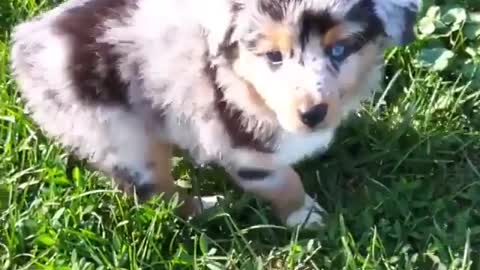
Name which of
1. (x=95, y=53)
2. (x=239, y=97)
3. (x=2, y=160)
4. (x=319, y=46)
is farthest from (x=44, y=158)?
(x=319, y=46)

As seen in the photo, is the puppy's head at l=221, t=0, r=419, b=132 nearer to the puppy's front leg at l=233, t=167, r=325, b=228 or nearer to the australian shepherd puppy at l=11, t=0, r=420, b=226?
the australian shepherd puppy at l=11, t=0, r=420, b=226

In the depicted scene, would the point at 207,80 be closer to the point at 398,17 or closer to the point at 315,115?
the point at 315,115

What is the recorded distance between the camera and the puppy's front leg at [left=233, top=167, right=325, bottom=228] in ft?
10.6

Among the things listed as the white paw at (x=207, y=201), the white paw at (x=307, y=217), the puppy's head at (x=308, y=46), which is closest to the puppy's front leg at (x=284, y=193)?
the white paw at (x=307, y=217)

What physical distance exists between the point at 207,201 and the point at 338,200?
0.44 m

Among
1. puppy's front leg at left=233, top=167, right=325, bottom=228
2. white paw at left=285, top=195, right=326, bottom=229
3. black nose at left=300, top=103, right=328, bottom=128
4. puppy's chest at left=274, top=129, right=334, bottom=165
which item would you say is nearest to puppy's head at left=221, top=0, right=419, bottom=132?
black nose at left=300, top=103, right=328, bottom=128

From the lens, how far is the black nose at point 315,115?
9.08 feet

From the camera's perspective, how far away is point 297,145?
317cm

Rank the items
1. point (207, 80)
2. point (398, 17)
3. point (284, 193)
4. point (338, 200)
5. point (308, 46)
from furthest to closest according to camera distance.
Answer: point (338, 200) → point (284, 193) → point (207, 80) → point (398, 17) → point (308, 46)

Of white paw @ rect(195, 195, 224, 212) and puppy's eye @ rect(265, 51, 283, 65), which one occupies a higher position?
puppy's eye @ rect(265, 51, 283, 65)

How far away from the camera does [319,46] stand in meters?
2.75

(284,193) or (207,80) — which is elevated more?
(207,80)

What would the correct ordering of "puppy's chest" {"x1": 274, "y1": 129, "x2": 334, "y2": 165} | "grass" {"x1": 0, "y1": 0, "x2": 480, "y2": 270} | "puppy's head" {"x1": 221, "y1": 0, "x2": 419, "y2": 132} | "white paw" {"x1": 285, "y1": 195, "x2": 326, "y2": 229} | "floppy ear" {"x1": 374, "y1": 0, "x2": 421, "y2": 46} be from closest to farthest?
"puppy's head" {"x1": 221, "y1": 0, "x2": 419, "y2": 132} → "floppy ear" {"x1": 374, "y1": 0, "x2": 421, "y2": 46} → "puppy's chest" {"x1": 274, "y1": 129, "x2": 334, "y2": 165} → "grass" {"x1": 0, "y1": 0, "x2": 480, "y2": 270} → "white paw" {"x1": 285, "y1": 195, "x2": 326, "y2": 229}

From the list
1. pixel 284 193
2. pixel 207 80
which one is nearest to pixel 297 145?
pixel 284 193
